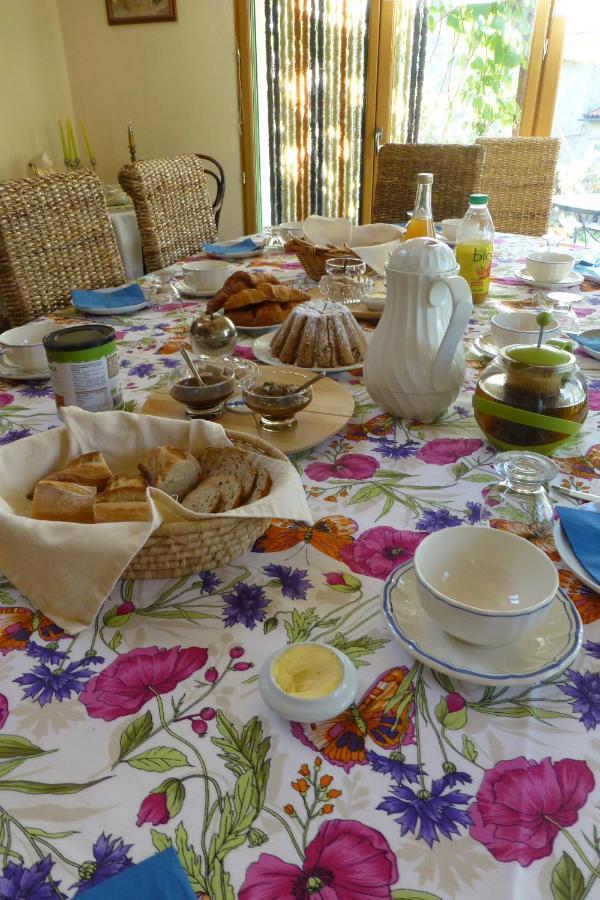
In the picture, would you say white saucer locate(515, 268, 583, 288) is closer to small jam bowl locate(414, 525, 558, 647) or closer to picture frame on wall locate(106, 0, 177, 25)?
small jam bowl locate(414, 525, 558, 647)

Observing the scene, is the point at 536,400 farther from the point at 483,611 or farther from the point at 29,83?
the point at 29,83

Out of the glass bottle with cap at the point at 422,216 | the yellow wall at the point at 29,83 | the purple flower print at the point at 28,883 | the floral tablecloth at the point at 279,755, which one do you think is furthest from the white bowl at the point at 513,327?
the yellow wall at the point at 29,83

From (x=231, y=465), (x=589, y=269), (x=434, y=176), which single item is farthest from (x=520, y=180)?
(x=231, y=465)

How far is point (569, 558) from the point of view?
2.10ft

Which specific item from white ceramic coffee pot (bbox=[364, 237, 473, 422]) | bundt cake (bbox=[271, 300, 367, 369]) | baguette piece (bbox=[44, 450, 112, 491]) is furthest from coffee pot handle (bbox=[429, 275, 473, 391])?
baguette piece (bbox=[44, 450, 112, 491])

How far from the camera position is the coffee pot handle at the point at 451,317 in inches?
33.3

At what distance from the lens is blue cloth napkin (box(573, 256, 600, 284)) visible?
162 centimetres

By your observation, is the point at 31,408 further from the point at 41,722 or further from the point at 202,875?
the point at 202,875

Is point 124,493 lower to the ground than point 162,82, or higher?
lower

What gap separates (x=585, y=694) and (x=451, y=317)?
0.52 meters

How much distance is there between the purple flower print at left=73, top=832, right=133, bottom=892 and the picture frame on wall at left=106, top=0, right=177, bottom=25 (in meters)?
3.95

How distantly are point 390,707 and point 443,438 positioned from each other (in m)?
0.49

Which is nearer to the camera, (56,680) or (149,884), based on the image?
(149,884)

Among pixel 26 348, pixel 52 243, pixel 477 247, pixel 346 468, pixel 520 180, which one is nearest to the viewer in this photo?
pixel 346 468
